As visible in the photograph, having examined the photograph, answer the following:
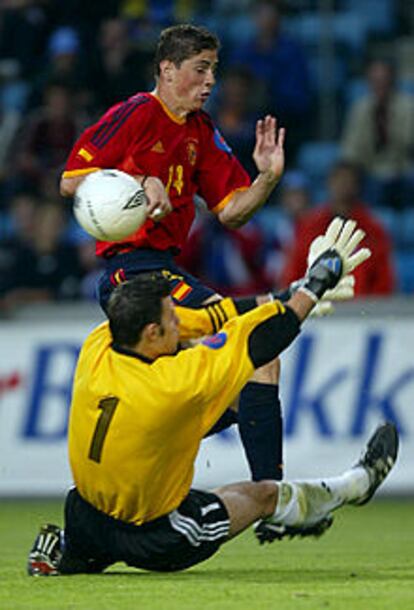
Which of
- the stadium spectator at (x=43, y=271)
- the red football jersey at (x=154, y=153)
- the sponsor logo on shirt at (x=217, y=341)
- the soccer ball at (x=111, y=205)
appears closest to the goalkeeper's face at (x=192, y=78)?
the red football jersey at (x=154, y=153)

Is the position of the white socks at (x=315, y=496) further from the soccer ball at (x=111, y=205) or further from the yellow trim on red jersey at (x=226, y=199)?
the yellow trim on red jersey at (x=226, y=199)

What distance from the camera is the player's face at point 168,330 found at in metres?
7.23

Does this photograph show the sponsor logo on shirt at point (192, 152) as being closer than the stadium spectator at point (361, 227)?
Yes

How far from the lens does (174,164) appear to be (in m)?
8.41

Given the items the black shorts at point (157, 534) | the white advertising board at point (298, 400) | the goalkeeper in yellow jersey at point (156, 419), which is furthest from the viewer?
the white advertising board at point (298, 400)

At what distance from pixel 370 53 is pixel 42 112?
10.2 ft

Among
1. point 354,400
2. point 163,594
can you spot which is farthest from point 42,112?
point 163,594

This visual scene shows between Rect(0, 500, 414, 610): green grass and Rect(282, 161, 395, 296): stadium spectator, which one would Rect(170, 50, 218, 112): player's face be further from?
Rect(282, 161, 395, 296): stadium spectator

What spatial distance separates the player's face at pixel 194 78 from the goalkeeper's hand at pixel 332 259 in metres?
1.09

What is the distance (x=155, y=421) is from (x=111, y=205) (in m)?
1.09

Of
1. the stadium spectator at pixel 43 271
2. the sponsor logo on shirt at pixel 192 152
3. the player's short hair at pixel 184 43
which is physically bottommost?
the stadium spectator at pixel 43 271

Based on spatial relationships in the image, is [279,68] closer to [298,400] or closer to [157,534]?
[298,400]

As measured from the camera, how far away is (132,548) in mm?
7293

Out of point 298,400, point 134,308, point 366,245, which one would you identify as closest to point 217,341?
point 134,308
